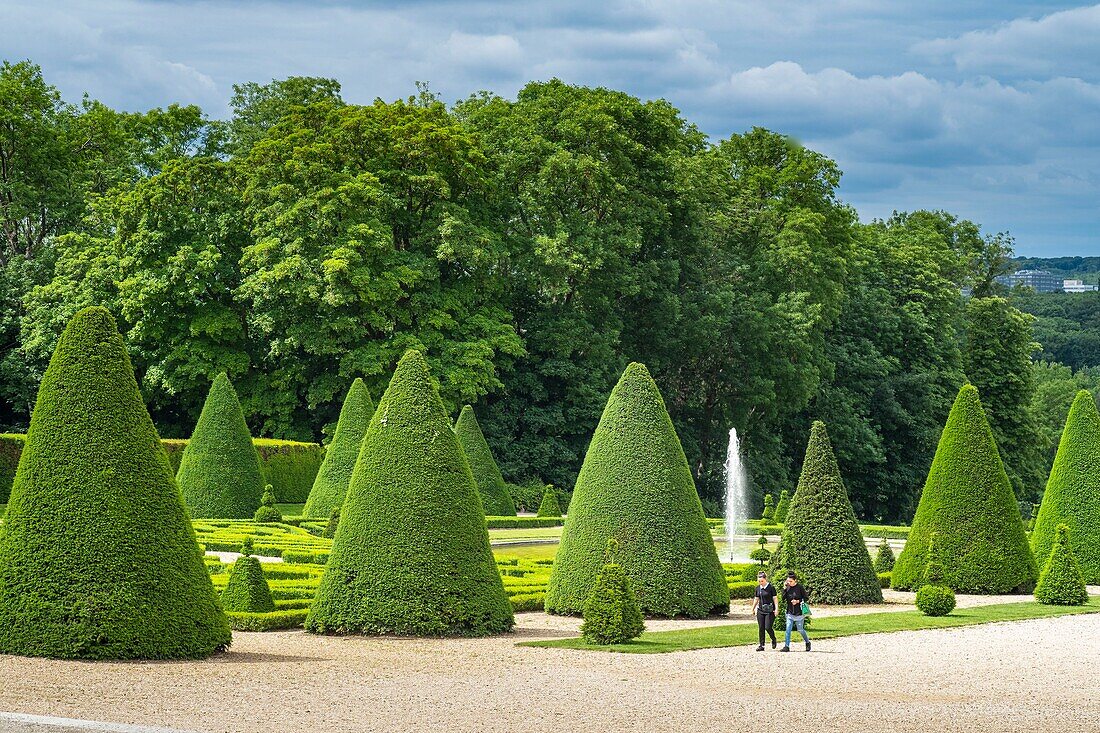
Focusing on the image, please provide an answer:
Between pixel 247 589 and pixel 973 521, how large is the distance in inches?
563

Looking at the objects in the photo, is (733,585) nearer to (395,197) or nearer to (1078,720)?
(1078,720)

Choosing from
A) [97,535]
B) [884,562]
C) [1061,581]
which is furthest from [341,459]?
[97,535]

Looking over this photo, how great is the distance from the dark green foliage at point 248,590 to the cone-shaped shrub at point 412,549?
1.39 meters

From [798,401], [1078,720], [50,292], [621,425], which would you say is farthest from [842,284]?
[1078,720]

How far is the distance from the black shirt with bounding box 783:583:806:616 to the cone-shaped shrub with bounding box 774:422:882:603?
554cm

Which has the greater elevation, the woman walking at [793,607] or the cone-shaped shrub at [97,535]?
the cone-shaped shrub at [97,535]

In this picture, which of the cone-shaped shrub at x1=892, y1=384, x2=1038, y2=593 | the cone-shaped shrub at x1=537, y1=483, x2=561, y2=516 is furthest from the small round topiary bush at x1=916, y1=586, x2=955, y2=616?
the cone-shaped shrub at x1=537, y1=483, x2=561, y2=516

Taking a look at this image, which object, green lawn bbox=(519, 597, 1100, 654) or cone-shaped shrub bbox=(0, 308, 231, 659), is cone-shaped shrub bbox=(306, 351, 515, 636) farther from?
cone-shaped shrub bbox=(0, 308, 231, 659)

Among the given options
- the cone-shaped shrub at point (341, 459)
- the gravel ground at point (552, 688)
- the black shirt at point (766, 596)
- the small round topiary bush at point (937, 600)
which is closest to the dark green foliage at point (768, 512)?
the cone-shaped shrub at point (341, 459)

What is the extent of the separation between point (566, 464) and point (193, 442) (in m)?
18.8

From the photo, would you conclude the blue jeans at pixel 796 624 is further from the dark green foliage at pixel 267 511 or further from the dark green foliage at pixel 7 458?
the dark green foliage at pixel 7 458

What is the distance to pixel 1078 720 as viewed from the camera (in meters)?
12.7

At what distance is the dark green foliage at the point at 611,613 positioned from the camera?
17.6 m

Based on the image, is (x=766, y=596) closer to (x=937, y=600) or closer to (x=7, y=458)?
(x=937, y=600)
